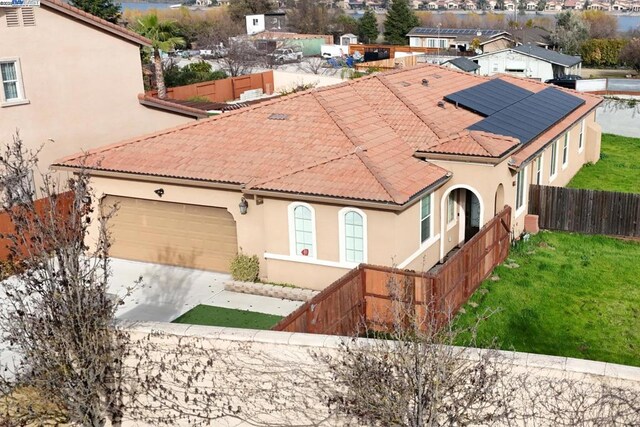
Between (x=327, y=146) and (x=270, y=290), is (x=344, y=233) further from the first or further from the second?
(x=327, y=146)

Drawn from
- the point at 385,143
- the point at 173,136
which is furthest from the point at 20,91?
the point at 385,143

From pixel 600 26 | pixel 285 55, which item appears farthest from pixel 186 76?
pixel 600 26

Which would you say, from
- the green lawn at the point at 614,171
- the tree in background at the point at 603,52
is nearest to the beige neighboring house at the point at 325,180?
the green lawn at the point at 614,171

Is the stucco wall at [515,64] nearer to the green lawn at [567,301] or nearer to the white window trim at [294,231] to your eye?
the green lawn at [567,301]

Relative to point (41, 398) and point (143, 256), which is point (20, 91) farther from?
point (41, 398)

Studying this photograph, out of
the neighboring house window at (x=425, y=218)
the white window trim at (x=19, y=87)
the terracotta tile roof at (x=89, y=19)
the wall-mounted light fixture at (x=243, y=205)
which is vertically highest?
the terracotta tile roof at (x=89, y=19)

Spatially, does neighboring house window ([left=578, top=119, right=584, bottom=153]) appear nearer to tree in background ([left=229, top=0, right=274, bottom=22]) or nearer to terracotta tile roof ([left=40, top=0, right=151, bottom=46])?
terracotta tile roof ([left=40, top=0, right=151, bottom=46])
